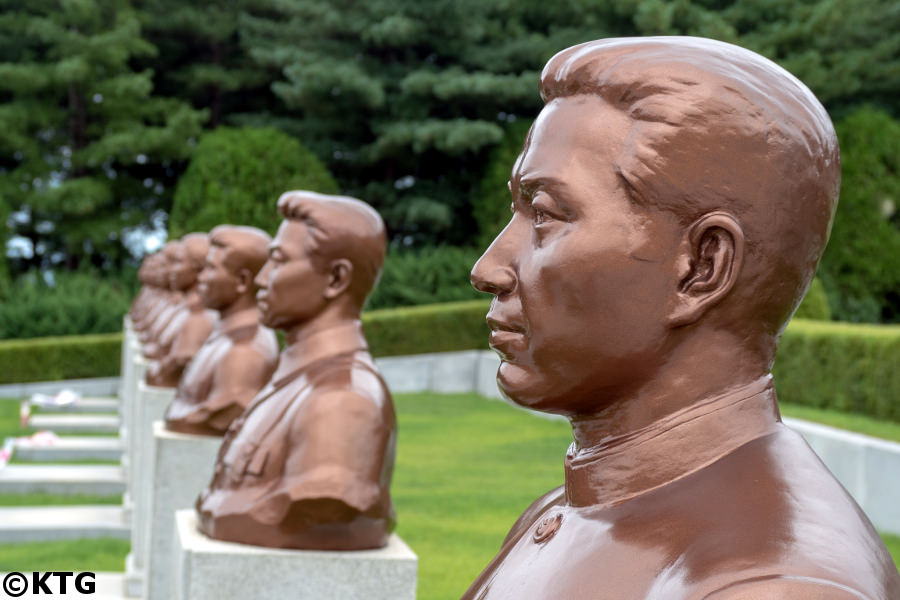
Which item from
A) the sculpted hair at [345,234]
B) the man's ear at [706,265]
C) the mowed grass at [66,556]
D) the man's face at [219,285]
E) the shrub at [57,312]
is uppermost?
the man's ear at [706,265]

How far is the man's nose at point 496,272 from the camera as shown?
1.67m

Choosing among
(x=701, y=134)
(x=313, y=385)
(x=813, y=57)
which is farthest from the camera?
(x=813, y=57)

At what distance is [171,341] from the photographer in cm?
934

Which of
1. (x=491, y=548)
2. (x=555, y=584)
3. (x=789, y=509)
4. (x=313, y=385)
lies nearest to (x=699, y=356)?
(x=789, y=509)

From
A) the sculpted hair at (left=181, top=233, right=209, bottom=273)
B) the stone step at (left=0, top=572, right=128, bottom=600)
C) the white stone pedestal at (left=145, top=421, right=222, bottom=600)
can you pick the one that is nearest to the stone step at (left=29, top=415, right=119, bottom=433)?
the sculpted hair at (left=181, top=233, right=209, bottom=273)

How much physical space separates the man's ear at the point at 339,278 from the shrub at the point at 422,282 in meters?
16.1

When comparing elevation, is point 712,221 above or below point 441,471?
above

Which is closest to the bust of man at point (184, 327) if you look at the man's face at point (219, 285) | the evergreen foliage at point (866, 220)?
the man's face at point (219, 285)

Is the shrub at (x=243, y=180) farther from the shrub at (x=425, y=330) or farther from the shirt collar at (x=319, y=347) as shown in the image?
the shirt collar at (x=319, y=347)

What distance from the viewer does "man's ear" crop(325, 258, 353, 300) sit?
4.42 m

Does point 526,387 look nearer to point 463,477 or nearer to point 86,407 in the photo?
point 463,477

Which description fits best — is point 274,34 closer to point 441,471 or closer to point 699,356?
point 441,471

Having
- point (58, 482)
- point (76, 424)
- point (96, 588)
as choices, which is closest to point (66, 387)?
point (76, 424)

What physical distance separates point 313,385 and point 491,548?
144 inches
